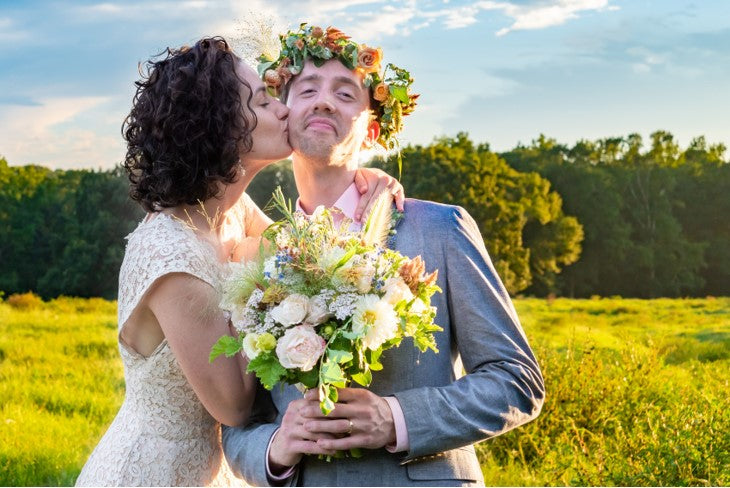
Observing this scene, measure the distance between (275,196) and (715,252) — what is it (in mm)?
37352

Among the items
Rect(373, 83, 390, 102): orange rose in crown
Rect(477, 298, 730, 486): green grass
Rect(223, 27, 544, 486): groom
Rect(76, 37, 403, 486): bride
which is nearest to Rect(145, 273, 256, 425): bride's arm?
Rect(76, 37, 403, 486): bride

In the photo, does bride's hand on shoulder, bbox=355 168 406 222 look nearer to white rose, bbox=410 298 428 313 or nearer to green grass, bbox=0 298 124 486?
white rose, bbox=410 298 428 313

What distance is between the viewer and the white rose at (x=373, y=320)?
2850 mm

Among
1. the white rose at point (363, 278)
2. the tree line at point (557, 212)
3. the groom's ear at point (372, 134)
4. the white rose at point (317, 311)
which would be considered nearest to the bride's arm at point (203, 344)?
the white rose at point (317, 311)

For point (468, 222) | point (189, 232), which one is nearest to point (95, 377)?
point (189, 232)

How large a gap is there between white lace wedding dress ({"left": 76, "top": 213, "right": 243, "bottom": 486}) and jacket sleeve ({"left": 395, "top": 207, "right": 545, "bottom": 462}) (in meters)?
1.12

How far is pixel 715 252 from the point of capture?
121ft

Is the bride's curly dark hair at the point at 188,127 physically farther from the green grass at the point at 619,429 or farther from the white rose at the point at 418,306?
the green grass at the point at 619,429

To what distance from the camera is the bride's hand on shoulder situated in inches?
144

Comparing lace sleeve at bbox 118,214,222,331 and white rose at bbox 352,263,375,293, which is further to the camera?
lace sleeve at bbox 118,214,222,331

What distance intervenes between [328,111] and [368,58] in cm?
33

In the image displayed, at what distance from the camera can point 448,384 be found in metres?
3.47

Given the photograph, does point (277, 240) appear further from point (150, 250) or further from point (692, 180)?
point (692, 180)

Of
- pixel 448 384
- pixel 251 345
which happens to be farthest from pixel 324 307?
pixel 448 384
